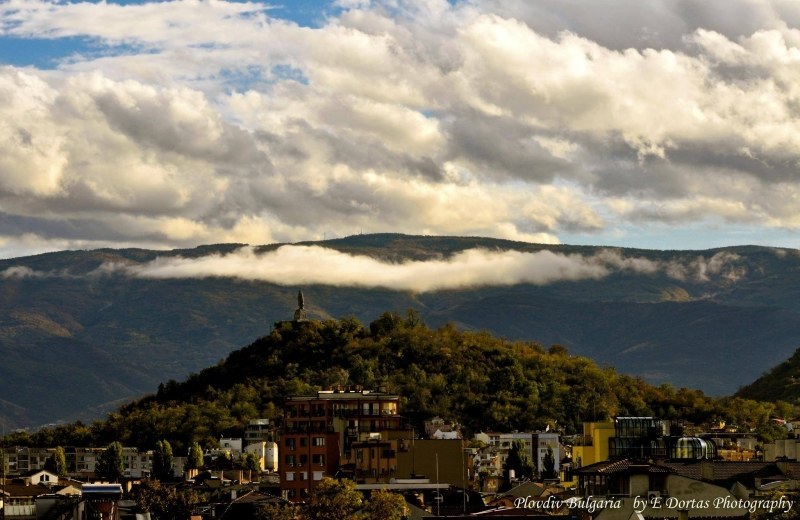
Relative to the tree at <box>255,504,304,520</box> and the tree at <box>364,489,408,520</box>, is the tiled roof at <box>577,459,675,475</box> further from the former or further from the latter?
the tree at <box>255,504,304,520</box>

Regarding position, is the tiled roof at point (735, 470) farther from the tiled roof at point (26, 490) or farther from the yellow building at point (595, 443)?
the tiled roof at point (26, 490)

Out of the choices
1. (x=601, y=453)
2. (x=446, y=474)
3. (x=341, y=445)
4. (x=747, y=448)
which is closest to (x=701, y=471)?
(x=601, y=453)

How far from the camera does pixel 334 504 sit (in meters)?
125

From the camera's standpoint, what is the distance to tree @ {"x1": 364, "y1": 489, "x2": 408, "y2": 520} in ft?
399

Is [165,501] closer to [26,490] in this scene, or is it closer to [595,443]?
[26,490]

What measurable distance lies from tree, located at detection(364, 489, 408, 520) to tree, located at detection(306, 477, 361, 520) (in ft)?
3.48

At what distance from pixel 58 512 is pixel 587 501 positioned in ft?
98.8

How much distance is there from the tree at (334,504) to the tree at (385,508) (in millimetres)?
1062

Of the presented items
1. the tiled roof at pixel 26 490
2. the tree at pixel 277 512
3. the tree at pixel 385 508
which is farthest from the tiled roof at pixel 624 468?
the tiled roof at pixel 26 490

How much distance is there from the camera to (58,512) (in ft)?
352

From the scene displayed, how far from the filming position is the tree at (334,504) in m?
123

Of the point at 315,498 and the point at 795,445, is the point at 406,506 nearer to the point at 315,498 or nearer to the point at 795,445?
the point at 315,498

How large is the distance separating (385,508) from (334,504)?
375cm

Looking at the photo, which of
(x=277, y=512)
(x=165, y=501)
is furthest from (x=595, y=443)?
(x=165, y=501)
